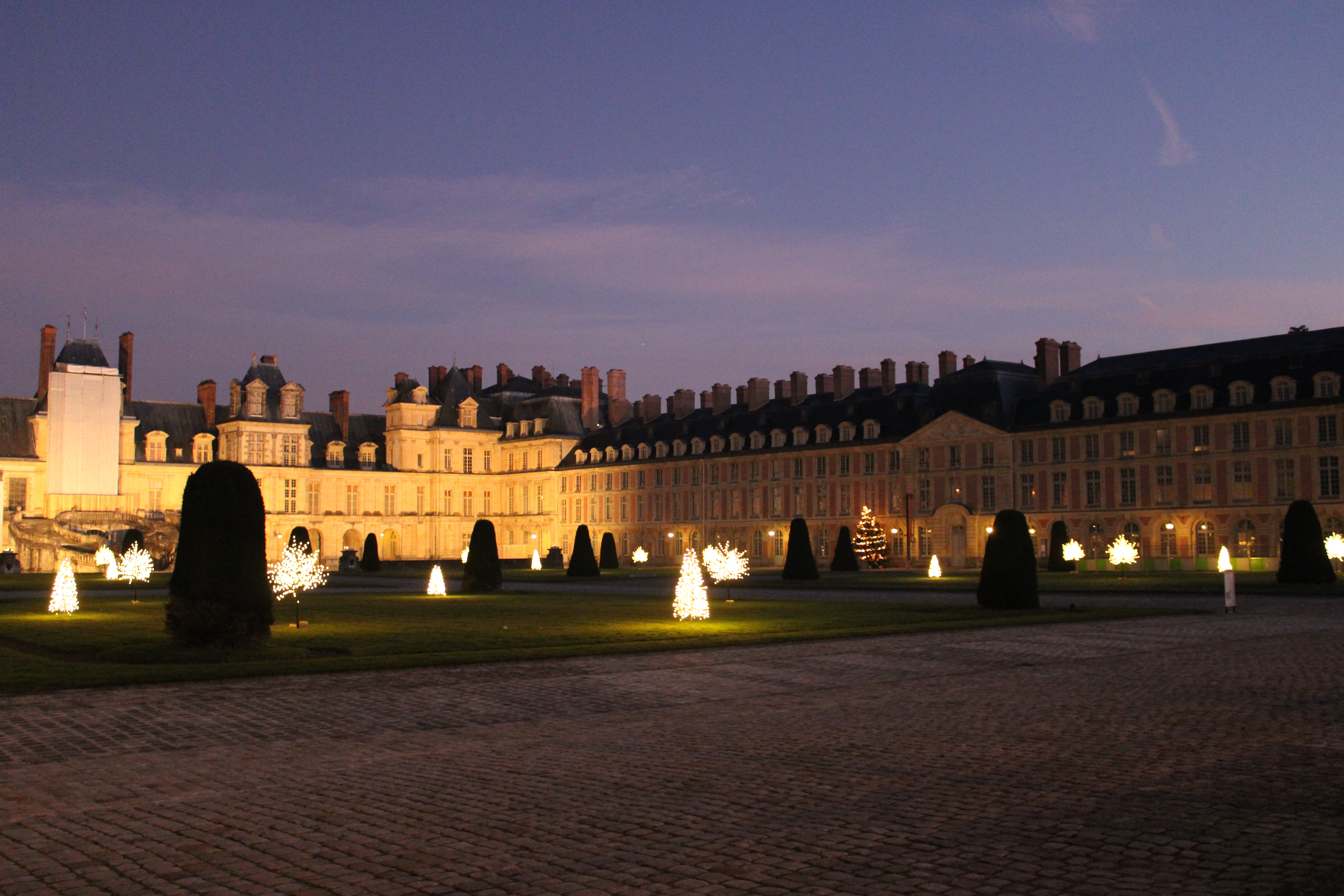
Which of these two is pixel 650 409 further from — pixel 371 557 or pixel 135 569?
pixel 135 569

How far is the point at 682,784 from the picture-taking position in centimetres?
855

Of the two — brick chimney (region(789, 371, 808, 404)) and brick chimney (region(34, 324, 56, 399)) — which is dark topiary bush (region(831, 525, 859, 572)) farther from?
brick chimney (region(34, 324, 56, 399))

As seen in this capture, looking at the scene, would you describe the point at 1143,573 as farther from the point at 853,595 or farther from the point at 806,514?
the point at 806,514

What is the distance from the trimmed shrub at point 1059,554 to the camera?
5066cm

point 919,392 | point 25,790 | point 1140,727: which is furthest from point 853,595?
point 919,392

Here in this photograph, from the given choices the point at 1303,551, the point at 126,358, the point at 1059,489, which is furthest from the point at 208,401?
the point at 1303,551

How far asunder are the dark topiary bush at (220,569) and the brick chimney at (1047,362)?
49.3 meters

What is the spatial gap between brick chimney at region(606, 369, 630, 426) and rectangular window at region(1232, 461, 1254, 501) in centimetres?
4129

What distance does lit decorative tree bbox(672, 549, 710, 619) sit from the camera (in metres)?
22.8

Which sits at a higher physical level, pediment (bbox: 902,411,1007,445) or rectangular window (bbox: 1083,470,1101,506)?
pediment (bbox: 902,411,1007,445)

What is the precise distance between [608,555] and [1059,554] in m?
20.8

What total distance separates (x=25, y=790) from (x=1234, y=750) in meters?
8.37

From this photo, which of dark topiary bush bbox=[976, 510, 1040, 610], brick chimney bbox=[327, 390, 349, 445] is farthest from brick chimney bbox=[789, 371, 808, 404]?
dark topiary bush bbox=[976, 510, 1040, 610]

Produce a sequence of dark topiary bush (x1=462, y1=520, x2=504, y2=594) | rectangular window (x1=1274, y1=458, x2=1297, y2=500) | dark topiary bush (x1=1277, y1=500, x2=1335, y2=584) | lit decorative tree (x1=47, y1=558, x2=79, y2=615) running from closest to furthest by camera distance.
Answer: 1. lit decorative tree (x1=47, y1=558, x2=79, y2=615)
2. dark topiary bush (x1=1277, y1=500, x2=1335, y2=584)
3. dark topiary bush (x1=462, y1=520, x2=504, y2=594)
4. rectangular window (x1=1274, y1=458, x2=1297, y2=500)
